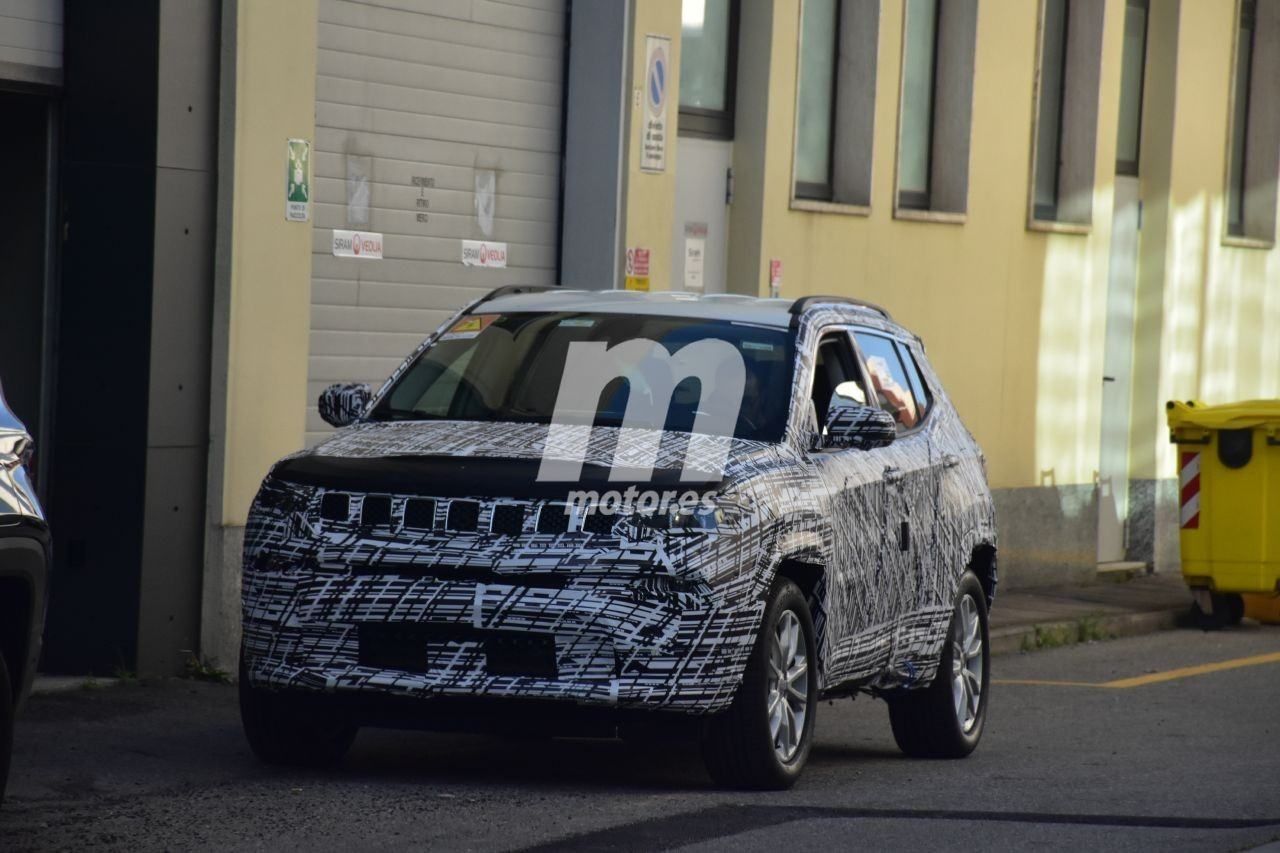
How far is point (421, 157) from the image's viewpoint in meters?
12.8

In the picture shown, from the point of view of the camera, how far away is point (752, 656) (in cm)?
783

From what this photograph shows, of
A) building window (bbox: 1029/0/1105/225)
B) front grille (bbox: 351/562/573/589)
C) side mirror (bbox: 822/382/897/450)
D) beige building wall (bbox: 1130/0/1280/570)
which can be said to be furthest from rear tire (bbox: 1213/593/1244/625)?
front grille (bbox: 351/562/573/589)

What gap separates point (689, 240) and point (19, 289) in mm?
5361

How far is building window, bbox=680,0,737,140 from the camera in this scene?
1529 centimetres

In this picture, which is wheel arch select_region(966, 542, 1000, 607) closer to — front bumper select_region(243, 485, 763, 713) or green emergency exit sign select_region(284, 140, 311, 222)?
front bumper select_region(243, 485, 763, 713)

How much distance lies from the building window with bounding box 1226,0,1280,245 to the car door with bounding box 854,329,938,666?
12958 millimetres

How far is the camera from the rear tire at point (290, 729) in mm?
8062

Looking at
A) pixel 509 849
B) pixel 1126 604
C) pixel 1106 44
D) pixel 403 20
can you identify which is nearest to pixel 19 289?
pixel 403 20

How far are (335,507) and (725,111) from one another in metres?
8.31

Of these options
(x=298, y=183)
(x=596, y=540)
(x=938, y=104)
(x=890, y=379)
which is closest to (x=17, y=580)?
(x=596, y=540)

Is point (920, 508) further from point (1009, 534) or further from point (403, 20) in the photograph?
point (1009, 534)

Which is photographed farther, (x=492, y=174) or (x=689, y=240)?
(x=689, y=240)

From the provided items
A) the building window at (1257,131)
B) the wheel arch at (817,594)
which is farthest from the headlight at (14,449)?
the building window at (1257,131)

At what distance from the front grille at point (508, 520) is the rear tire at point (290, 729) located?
3.04ft
